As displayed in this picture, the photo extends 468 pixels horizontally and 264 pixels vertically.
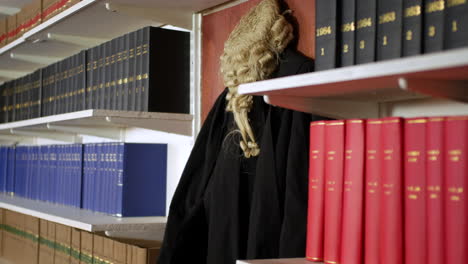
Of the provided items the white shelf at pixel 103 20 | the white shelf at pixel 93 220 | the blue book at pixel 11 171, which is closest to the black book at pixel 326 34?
the white shelf at pixel 103 20

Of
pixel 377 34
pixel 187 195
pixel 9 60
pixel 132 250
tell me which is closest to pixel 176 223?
pixel 187 195

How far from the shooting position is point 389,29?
3.42 feet

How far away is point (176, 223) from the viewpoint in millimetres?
1677

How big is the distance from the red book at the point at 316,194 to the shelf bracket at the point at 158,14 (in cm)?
93

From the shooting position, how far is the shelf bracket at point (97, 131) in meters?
2.29

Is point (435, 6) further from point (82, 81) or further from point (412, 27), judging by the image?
point (82, 81)

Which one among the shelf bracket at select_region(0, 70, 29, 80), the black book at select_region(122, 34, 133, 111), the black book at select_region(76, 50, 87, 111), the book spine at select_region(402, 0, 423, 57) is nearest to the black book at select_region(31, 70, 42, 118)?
the black book at select_region(76, 50, 87, 111)

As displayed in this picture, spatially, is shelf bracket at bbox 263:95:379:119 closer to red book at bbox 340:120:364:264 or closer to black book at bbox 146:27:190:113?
red book at bbox 340:120:364:264

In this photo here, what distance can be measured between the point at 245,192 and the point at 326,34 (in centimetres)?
50

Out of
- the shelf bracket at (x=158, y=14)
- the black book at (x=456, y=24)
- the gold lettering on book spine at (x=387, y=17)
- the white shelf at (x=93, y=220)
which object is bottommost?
the white shelf at (x=93, y=220)

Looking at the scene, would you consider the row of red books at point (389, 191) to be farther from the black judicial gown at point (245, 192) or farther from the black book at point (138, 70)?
the black book at point (138, 70)

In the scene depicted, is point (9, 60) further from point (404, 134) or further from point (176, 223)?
point (404, 134)

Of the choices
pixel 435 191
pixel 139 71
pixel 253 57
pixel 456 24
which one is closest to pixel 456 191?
pixel 435 191

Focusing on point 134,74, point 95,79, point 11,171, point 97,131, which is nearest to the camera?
point 134,74
